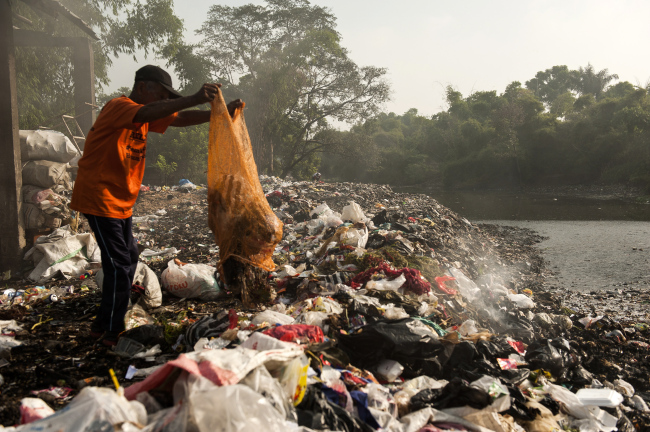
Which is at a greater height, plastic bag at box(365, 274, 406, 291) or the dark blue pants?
the dark blue pants

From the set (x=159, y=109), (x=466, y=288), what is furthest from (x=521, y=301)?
(x=159, y=109)

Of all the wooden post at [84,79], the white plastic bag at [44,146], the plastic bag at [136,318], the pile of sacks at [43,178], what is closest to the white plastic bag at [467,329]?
the plastic bag at [136,318]

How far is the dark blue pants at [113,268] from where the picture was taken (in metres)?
2.34

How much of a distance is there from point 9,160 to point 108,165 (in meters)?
3.10

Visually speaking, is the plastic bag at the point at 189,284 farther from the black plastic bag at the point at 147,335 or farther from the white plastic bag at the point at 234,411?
the white plastic bag at the point at 234,411

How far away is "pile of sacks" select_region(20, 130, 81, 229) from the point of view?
4.69 metres

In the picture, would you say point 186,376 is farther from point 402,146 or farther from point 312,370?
point 402,146

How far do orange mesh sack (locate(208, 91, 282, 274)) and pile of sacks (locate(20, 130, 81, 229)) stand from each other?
3.15m

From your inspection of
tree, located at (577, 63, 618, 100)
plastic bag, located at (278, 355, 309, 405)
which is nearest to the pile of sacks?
plastic bag, located at (278, 355, 309, 405)

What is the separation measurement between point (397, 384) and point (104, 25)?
16.2m

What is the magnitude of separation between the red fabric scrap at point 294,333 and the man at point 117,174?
994 mm

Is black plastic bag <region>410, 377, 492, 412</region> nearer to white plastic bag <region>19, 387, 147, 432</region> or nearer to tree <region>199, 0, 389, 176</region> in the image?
white plastic bag <region>19, 387, 147, 432</region>

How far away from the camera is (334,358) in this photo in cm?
206

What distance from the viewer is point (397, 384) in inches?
84.8
